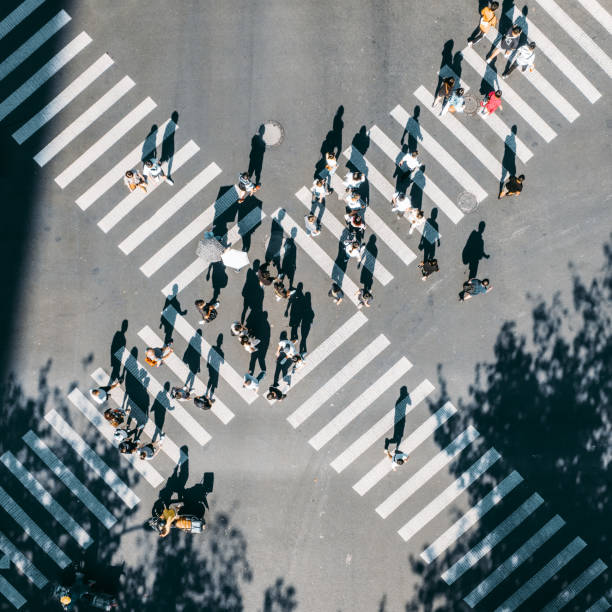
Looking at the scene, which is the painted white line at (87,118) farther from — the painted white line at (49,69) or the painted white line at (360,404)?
the painted white line at (360,404)

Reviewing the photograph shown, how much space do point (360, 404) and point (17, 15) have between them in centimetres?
1795

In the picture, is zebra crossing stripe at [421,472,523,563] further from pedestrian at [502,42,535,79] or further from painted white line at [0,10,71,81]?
painted white line at [0,10,71,81]

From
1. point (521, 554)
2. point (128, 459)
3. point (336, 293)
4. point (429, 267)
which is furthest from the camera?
point (128, 459)

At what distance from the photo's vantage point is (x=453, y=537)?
55.9 feet

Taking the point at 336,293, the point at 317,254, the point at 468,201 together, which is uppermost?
the point at 317,254

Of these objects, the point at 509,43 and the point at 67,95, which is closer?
the point at 509,43

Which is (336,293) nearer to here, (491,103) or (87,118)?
(491,103)

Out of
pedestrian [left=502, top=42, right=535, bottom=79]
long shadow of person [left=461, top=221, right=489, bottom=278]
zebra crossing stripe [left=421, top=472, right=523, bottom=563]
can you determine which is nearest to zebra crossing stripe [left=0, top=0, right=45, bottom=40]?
pedestrian [left=502, top=42, right=535, bottom=79]

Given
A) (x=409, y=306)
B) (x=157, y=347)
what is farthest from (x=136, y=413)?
(x=409, y=306)

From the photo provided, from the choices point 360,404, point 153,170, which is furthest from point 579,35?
point 153,170

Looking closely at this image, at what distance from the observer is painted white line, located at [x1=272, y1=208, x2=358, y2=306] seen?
17.1 m

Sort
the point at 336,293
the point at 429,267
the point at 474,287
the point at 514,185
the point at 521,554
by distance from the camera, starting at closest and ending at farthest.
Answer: the point at 514,185 → the point at 429,267 → the point at 474,287 → the point at 336,293 → the point at 521,554

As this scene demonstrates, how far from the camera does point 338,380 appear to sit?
1711cm

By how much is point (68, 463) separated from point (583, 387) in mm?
Result: 18054
